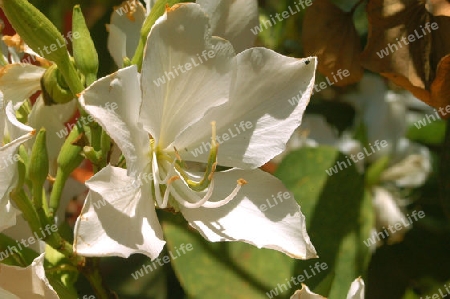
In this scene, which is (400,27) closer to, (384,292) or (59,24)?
(384,292)

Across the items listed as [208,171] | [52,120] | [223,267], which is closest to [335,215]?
[223,267]

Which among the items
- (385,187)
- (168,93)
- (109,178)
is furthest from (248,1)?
(385,187)

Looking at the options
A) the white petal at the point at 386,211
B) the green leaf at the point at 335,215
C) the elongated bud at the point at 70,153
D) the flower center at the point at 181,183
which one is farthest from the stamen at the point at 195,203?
the white petal at the point at 386,211

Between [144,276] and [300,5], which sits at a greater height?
[300,5]

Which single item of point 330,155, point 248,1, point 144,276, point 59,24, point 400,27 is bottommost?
point 144,276

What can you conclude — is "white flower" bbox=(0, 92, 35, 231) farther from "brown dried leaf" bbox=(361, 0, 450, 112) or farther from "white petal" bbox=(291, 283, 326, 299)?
"brown dried leaf" bbox=(361, 0, 450, 112)

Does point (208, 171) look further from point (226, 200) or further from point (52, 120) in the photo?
point (52, 120)

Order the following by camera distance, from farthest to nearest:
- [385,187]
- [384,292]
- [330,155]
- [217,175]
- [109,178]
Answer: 1. [385,187]
2. [384,292]
3. [330,155]
4. [217,175]
5. [109,178]
